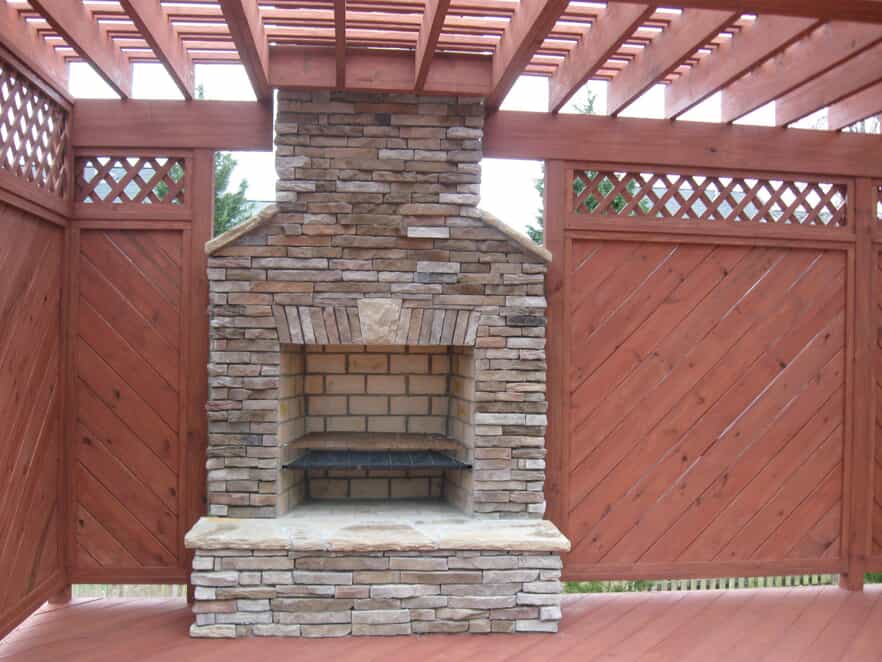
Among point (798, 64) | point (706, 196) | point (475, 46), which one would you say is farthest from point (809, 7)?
point (706, 196)

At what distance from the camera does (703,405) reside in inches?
186

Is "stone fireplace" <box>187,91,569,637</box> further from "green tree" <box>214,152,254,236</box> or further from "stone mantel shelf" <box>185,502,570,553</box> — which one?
"green tree" <box>214,152,254,236</box>

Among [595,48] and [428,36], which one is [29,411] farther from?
[595,48]

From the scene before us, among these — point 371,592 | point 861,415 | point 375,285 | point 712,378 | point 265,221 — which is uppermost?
point 265,221

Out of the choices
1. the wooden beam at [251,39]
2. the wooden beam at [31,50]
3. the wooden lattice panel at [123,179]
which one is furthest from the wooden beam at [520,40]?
the wooden beam at [31,50]

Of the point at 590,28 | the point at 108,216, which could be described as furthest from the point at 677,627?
the point at 108,216

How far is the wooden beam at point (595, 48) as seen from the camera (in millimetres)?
3393

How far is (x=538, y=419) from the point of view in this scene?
435 cm

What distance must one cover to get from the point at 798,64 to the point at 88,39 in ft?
11.4

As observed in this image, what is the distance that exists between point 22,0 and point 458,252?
2.37 metres

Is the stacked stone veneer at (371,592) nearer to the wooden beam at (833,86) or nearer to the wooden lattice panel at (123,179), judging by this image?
the wooden lattice panel at (123,179)

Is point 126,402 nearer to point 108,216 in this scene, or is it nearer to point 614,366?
point 108,216

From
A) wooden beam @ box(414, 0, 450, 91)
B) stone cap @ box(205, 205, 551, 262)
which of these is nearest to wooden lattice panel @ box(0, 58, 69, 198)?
stone cap @ box(205, 205, 551, 262)

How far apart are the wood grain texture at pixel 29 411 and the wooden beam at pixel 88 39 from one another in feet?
2.69
